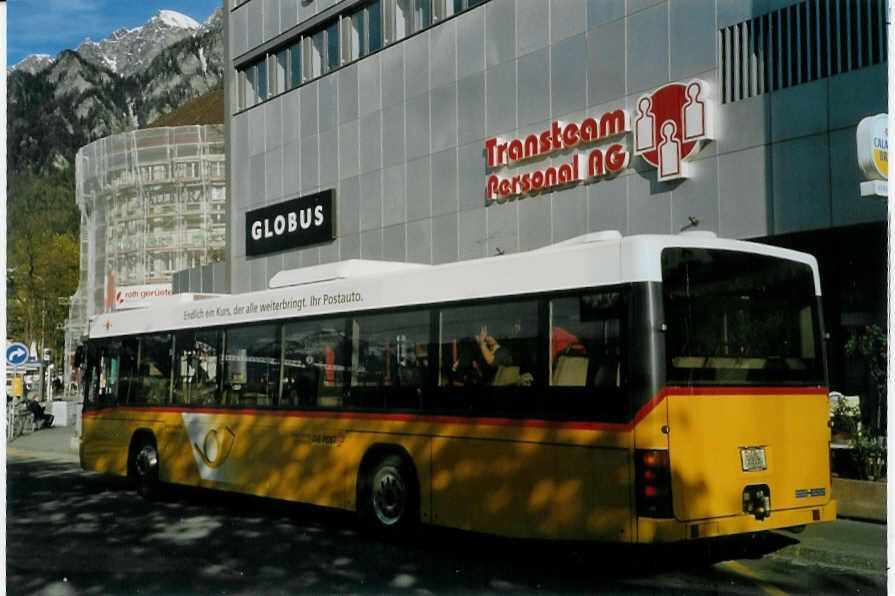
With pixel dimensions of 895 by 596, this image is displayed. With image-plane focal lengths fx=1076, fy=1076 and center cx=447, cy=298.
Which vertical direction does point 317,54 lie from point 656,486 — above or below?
above

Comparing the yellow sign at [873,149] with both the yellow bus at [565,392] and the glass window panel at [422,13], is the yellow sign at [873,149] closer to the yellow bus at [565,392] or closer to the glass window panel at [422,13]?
the yellow bus at [565,392]

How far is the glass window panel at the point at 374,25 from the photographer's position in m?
24.2

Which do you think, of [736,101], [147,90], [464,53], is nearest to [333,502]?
[736,101]

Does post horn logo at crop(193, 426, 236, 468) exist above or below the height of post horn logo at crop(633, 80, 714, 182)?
below

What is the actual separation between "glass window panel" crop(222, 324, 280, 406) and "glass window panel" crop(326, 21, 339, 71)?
550 inches

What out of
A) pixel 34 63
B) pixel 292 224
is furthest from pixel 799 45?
pixel 292 224

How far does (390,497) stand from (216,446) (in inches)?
138

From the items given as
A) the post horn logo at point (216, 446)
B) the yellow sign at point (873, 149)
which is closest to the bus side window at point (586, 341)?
the yellow sign at point (873, 149)

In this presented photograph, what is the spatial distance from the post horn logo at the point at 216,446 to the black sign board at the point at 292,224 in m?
12.4

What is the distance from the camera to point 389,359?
1051cm

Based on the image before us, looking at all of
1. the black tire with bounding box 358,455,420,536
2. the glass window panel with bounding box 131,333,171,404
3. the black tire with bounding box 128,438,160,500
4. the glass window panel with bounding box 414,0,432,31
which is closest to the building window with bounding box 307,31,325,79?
the glass window panel with bounding box 414,0,432,31

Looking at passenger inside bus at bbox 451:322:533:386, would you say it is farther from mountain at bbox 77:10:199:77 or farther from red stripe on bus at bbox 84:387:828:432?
mountain at bbox 77:10:199:77

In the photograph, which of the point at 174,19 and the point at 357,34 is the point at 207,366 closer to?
the point at 174,19

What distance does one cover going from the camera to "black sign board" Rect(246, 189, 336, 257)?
25.5 metres
